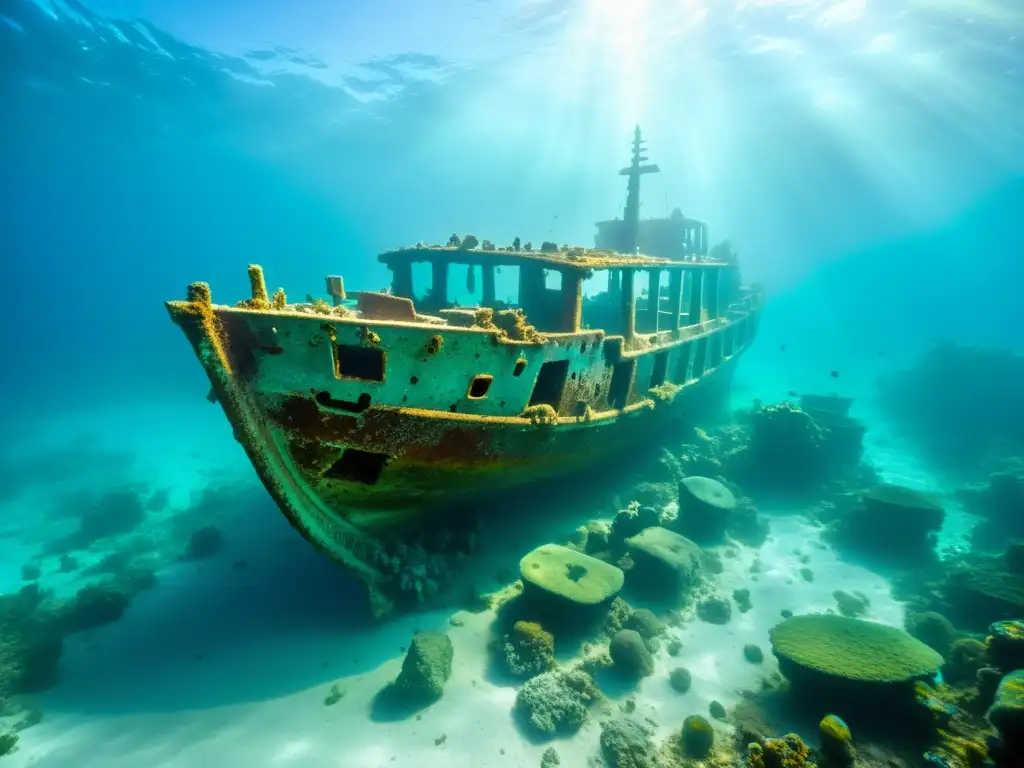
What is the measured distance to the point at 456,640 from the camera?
730 centimetres

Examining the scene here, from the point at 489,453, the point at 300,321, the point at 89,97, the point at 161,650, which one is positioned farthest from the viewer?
the point at 89,97

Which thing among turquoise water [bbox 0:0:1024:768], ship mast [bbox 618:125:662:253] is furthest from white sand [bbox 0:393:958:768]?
ship mast [bbox 618:125:662:253]

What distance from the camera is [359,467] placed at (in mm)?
6578

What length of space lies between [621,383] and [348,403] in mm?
5896

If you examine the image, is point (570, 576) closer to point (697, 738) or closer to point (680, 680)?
point (680, 680)

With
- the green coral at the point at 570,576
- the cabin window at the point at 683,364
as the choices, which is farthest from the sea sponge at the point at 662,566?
the cabin window at the point at 683,364

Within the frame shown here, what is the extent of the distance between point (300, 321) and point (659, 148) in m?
93.0

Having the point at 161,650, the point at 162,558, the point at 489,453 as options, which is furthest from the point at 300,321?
the point at 162,558

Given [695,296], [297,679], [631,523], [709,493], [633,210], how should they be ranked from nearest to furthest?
[297,679]
[631,523]
[709,493]
[695,296]
[633,210]

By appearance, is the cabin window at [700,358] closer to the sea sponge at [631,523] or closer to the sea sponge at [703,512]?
the sea sponge at [703,512]

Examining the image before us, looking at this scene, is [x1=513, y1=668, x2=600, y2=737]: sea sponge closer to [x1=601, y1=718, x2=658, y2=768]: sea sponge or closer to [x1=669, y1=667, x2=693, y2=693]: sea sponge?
[x1=601, y1=718, x2=658, y2=768]: sea sponge

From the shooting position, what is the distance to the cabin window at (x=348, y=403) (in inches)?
223

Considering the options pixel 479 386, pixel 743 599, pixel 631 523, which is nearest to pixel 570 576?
pixel 631 523

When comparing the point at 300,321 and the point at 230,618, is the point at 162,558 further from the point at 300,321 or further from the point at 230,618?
the point at 300,321
